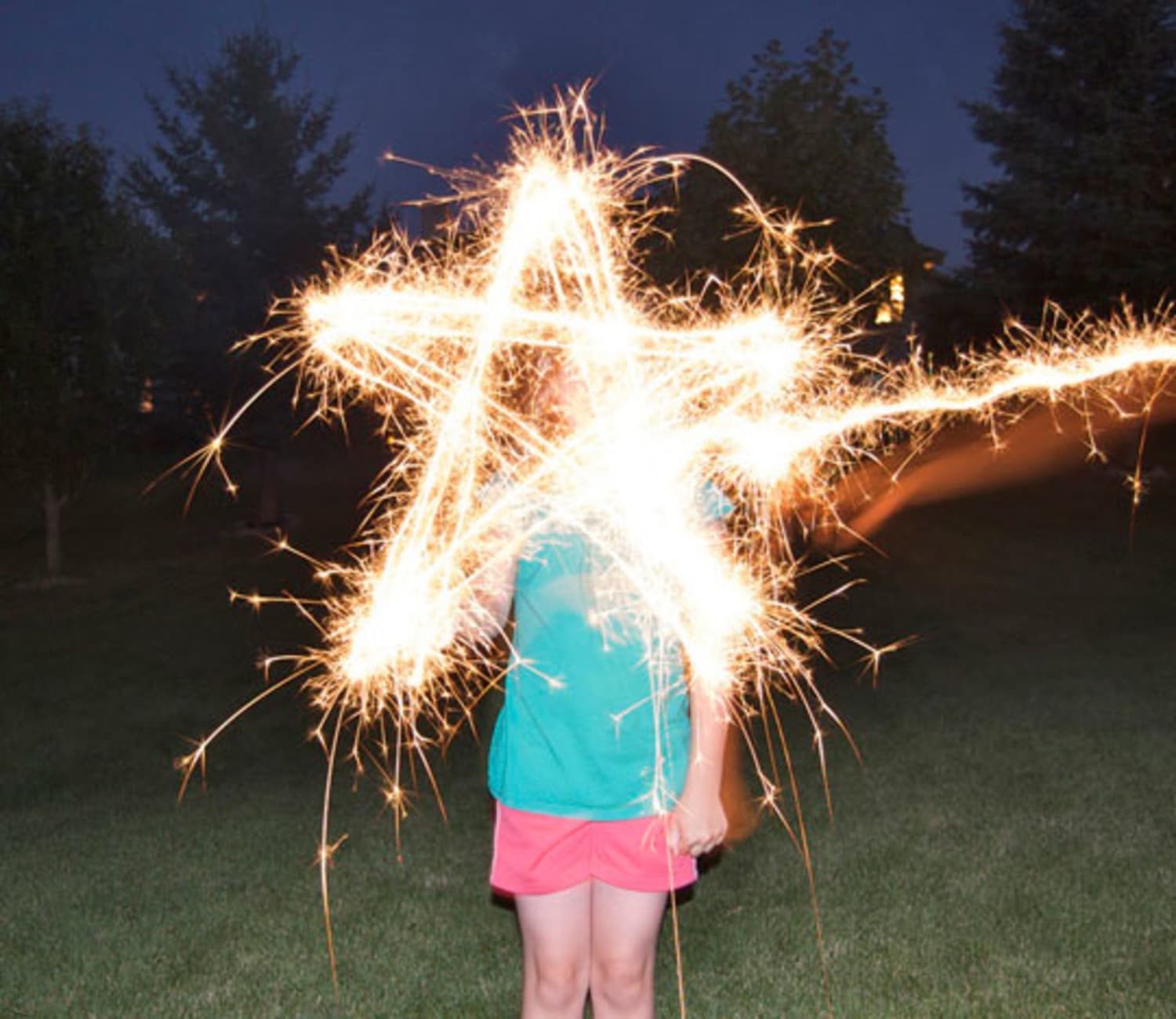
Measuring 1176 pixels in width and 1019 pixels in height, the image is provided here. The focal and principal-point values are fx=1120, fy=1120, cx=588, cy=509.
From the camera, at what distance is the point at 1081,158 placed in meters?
24.2

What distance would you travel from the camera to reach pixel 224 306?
24.8 metres

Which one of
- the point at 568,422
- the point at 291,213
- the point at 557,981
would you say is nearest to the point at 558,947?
the point at 557,981

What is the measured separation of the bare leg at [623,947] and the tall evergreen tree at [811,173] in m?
12.9

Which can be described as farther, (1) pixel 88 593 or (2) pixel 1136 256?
(2) pixel 1136 256

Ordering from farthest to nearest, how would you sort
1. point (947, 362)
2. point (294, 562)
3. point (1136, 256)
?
1. point (947, 362)
2. point (1136, 256)
3. point (294, 562)

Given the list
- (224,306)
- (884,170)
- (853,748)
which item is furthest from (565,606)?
(224,306)

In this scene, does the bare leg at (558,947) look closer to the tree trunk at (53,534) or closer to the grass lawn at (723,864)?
the grass lawn at (723,864)

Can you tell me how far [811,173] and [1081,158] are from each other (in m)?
11.3

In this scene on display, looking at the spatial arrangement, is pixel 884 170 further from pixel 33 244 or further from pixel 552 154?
pixel 552 154

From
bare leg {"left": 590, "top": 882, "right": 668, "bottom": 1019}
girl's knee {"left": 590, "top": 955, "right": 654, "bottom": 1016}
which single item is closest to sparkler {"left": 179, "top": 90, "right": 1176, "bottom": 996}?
bare leg {"left": 590, "top": 882, "right": 668, "bottom": 1019}

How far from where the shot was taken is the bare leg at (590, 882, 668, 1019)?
269cm

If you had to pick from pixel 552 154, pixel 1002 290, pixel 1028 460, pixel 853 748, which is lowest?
pixel 853 748

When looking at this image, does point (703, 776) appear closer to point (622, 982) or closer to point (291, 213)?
point (622, 982)

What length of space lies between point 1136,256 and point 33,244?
70.7ft
